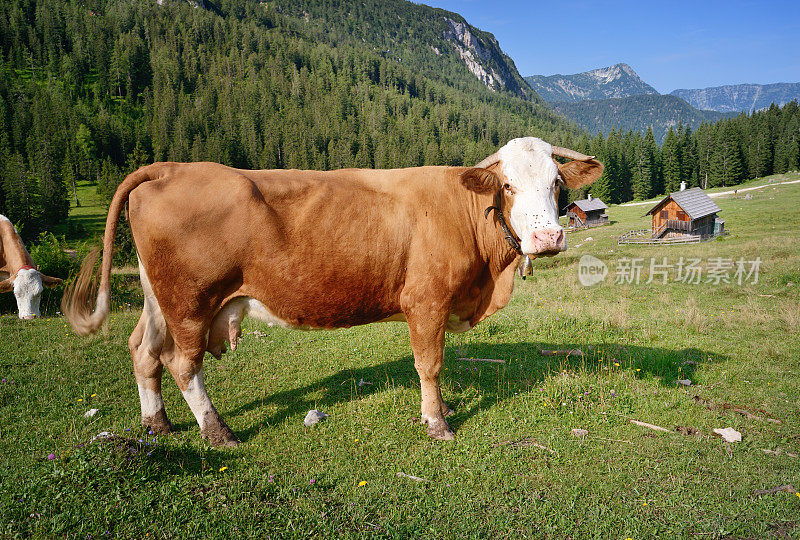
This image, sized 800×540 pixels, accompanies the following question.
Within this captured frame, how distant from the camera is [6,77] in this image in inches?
4240

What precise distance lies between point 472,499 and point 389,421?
181cm

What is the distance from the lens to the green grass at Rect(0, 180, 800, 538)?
3830 mm

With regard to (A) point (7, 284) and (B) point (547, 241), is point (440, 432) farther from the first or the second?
(A) point (7, 284)

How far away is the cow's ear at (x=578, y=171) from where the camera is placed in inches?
221

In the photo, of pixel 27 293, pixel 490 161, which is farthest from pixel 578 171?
pixel 27 293

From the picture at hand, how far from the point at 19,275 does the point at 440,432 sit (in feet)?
36.2

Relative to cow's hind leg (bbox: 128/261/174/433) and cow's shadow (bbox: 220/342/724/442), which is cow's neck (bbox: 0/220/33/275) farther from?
cow's shadow (bbox: 220/342/724/442)

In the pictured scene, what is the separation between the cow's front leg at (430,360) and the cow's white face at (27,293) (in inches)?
402

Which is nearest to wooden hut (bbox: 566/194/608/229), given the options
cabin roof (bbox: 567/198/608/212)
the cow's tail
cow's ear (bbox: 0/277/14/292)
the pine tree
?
cabin roof (bbox: 567/198/608/212)

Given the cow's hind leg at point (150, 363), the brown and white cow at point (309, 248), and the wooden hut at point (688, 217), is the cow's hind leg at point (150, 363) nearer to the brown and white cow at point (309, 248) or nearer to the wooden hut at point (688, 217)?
the brown and white cow at point (309, 248)

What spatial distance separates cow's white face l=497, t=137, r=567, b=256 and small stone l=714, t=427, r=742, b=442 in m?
3.12

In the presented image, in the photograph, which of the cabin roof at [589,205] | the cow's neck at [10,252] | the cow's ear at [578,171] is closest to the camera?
the cow's ear at [578,171]

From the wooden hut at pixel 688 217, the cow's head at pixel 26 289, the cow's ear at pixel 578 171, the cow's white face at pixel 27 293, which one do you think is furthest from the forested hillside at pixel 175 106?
the cow's ear at pixel 578 171

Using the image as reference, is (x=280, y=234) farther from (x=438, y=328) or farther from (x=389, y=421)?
(x=389, y=421)
